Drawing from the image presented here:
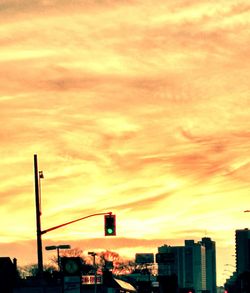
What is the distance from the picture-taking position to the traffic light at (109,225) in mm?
57969

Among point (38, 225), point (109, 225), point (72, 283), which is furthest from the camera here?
point (38, 225)

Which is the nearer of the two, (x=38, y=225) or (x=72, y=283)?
(x=72, y=283)

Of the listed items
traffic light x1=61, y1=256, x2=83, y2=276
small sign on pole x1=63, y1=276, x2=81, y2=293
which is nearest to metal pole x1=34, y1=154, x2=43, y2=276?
Result: traffic light x1=61, y1=256, x2=83, y2=276

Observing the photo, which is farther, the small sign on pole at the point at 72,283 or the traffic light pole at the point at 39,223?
the traffic light pole at the point at 39,223

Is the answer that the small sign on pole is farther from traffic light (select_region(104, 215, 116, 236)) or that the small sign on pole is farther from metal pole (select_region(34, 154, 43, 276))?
traffic light (select_region(104, 215, 116, 236))

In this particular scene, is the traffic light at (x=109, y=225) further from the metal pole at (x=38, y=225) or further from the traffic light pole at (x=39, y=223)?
the metal pole at (x=38, y=225)

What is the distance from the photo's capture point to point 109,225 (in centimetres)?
5809

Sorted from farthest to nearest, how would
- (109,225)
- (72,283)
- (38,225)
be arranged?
(38,225)
(109,225)
(72,283)

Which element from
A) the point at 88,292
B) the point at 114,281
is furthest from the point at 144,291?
Answer: the point at 114,281

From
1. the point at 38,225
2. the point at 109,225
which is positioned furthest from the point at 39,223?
the point at 109,225

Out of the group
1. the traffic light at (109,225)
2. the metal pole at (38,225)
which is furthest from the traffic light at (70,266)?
the metal pole at (38,225)

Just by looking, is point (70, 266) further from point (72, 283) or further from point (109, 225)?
point (109, 225)

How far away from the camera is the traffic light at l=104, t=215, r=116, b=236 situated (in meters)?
58.0

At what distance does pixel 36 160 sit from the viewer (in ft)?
201
